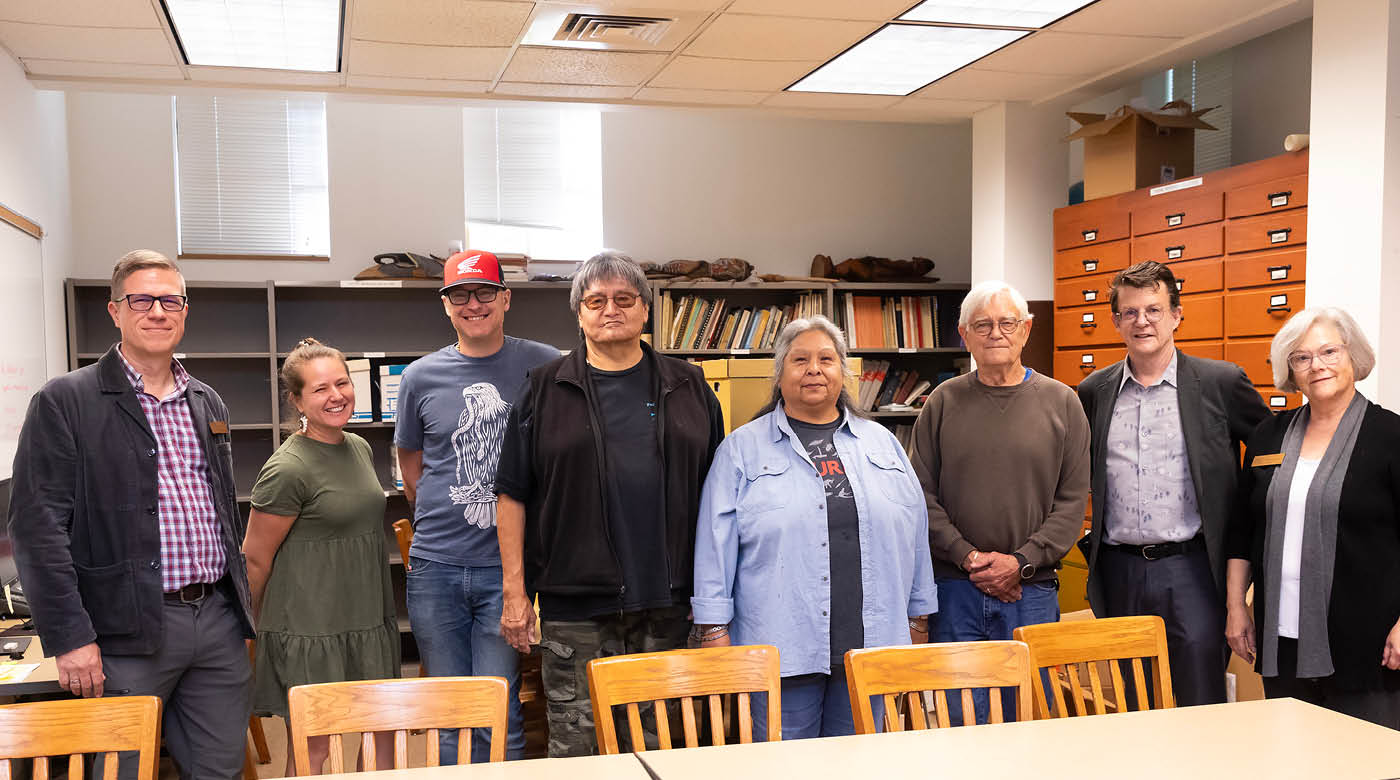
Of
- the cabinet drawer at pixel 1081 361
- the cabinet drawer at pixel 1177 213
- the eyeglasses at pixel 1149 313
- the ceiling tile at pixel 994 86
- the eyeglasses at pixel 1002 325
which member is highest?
the ceiling tile at pixel 994 86

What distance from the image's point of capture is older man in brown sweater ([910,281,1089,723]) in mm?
2609

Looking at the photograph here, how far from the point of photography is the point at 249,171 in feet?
17.5

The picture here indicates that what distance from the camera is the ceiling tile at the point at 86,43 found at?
347cm

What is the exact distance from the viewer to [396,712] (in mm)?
1783

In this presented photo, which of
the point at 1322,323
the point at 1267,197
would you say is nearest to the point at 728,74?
the point at 1267,197

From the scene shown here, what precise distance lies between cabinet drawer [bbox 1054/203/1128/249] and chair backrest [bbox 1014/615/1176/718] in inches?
105

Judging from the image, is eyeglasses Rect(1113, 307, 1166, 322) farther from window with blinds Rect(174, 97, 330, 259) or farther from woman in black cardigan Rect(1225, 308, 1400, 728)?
window with blinds Rect(174, 97, 330, 259)

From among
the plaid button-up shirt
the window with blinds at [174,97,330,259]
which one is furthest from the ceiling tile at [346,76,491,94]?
the plaid button-up shirt

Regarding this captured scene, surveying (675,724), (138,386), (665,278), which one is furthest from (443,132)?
(675,724)

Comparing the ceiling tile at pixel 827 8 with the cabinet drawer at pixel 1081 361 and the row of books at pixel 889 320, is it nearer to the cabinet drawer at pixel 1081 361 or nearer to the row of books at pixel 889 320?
the cabinet drawer at pixel 1081 361

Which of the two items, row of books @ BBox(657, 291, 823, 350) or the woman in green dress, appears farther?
row of books @ BBox(657, 291, 823, 350)

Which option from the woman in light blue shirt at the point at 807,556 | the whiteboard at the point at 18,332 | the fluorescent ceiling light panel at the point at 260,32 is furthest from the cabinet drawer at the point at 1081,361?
the whiteboard at the point at 18,332

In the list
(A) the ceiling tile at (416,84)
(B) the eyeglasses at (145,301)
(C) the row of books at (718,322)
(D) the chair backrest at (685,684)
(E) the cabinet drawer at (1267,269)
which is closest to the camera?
(D) the chair backrest at (685,684)

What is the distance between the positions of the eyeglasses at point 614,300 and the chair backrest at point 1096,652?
44.4 inches
